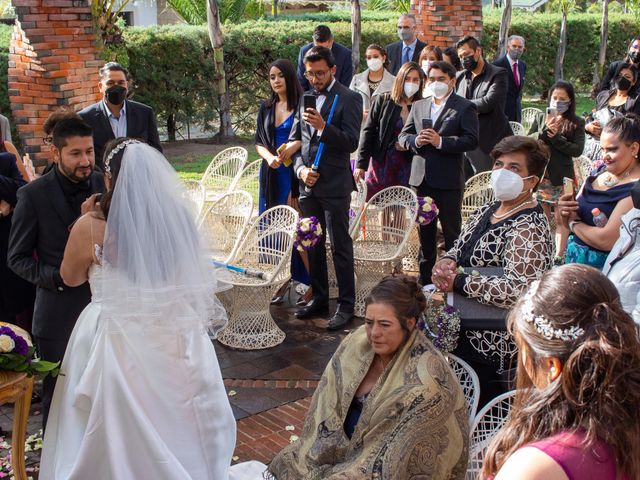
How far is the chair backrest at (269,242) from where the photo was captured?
614 cm

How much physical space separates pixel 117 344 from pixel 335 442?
119 centimetres

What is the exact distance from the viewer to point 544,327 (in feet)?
6.41

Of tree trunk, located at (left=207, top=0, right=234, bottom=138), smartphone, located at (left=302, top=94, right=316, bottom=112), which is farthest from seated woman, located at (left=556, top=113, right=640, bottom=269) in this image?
tree trunk, located at (left=207, top=0, right=234, bottom=138)

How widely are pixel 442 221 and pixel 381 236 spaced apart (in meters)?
0.60

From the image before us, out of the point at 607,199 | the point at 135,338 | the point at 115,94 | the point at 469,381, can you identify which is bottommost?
the point at 469,381

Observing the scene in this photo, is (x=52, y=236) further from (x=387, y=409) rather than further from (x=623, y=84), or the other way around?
(x=623, y=84)

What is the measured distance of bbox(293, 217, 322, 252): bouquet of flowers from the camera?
5.94 meters

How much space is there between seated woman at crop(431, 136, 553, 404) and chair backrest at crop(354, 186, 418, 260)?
7.45 feet

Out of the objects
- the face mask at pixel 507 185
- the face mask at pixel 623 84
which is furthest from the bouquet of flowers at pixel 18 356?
the face mask at pixel 623 84

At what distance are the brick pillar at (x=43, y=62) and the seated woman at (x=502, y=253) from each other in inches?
233

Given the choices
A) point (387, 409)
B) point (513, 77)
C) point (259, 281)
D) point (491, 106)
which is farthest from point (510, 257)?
point (513, 77)

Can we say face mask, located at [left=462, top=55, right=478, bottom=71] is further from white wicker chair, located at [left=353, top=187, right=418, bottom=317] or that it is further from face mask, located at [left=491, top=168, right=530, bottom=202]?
face mask, located at [left=491, top=168, right=530, bottom=202]

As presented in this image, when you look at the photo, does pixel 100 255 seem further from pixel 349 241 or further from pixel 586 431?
pixel 349 241

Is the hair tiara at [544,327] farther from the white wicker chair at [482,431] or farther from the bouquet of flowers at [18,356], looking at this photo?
the bouquet of flowers at [18,356]
